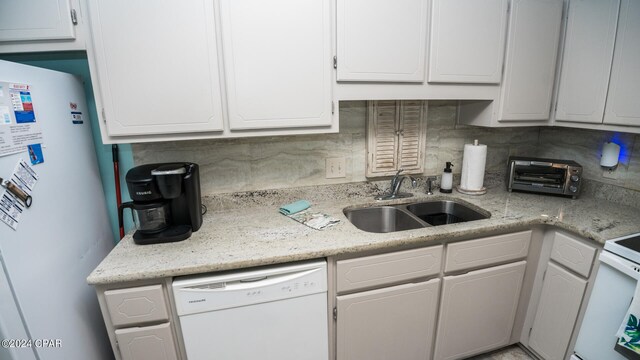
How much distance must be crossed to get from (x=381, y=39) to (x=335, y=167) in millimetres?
758

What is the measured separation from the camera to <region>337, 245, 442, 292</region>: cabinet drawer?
126 cm

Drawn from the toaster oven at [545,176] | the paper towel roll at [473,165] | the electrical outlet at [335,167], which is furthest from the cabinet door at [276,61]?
the toaster oven at [545,176]

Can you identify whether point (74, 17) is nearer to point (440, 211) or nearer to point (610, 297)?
point (440, 211)

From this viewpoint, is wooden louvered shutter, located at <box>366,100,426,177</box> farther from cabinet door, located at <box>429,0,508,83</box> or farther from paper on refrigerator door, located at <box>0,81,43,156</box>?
paper on refrigerator door, located at <box>0,81,43,156</box>

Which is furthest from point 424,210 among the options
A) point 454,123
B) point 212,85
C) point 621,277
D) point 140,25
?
point 140,25

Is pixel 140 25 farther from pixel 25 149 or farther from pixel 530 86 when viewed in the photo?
pixel 530 86

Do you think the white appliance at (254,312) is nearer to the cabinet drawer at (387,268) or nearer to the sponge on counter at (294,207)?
the cabinet drawer at (387,268)

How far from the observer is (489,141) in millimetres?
2074

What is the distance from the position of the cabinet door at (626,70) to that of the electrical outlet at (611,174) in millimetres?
443

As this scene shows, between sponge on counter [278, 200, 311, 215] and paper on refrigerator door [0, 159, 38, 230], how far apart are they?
1001 millimetres

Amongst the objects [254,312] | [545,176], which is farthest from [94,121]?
[545,176]

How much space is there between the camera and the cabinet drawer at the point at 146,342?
43.4 inches

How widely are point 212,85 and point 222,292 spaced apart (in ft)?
2.83

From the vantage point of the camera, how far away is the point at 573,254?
54.8 inches
